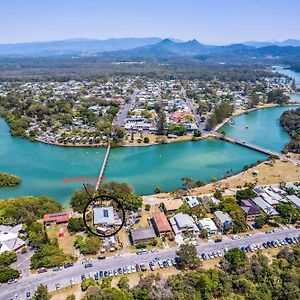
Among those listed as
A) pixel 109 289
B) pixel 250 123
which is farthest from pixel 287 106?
pixel 109 289

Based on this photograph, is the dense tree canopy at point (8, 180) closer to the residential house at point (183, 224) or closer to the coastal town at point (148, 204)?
the coastal town at point (148, 204)

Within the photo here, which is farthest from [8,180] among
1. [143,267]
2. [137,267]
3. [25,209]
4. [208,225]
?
[208,225]

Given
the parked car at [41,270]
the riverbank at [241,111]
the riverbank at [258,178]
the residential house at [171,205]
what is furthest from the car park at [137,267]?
the riverbank at [241,111]

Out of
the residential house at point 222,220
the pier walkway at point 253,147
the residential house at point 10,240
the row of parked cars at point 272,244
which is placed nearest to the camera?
the residential house at point 10,240

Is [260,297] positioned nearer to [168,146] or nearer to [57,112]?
[168,146]

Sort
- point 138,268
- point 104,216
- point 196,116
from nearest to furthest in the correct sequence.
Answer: point 138,268
point 104,216
point 196,116

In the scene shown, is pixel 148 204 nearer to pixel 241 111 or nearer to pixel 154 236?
pixel 154 236

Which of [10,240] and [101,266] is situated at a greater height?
[10,240]

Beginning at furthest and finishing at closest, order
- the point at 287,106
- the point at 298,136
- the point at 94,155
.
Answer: the point at 287,106, the point at 298,136, the point at 94,155

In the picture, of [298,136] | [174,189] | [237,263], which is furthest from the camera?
[298,136]
